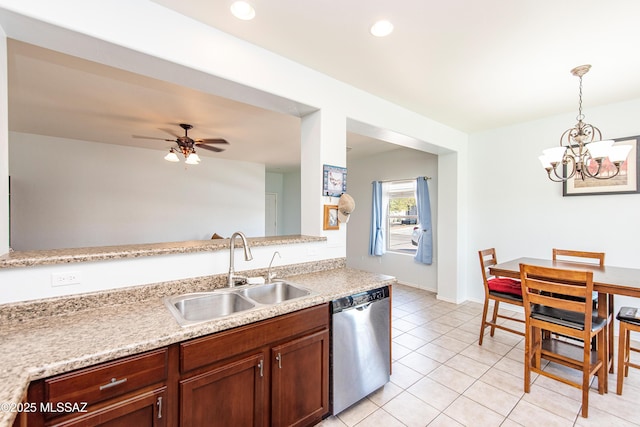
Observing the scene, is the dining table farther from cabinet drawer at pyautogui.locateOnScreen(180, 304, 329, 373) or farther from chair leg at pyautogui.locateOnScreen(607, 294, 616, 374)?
cabinet drawer at pyautogui.locateOnScreen(180, 304, 329, 373)

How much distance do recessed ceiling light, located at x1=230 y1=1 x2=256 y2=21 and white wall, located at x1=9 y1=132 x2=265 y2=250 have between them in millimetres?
4429

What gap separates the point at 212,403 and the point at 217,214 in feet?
17.0

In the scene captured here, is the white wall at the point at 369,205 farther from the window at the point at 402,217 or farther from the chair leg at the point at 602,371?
the chair leg at the point at 602,371

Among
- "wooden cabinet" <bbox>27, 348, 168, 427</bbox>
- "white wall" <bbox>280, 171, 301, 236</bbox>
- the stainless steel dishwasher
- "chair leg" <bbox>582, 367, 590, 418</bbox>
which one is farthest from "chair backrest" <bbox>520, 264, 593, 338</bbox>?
"white wall" <bbox>280, 171, 301, 236</bbox>

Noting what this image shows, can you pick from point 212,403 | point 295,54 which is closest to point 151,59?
point 295,54

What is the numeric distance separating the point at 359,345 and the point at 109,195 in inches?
201

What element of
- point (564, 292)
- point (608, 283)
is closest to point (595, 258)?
point (608, 283)

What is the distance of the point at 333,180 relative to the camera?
249cm

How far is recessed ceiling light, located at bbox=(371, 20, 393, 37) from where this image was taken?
179 cm

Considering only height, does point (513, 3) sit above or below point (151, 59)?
above

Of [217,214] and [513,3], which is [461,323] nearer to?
[513,3]

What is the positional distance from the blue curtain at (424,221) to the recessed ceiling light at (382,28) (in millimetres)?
3181

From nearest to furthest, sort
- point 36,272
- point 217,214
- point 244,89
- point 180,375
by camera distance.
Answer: point 180,375, point 36,272, point 244,89, point 217,214

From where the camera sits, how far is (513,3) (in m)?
1.63
